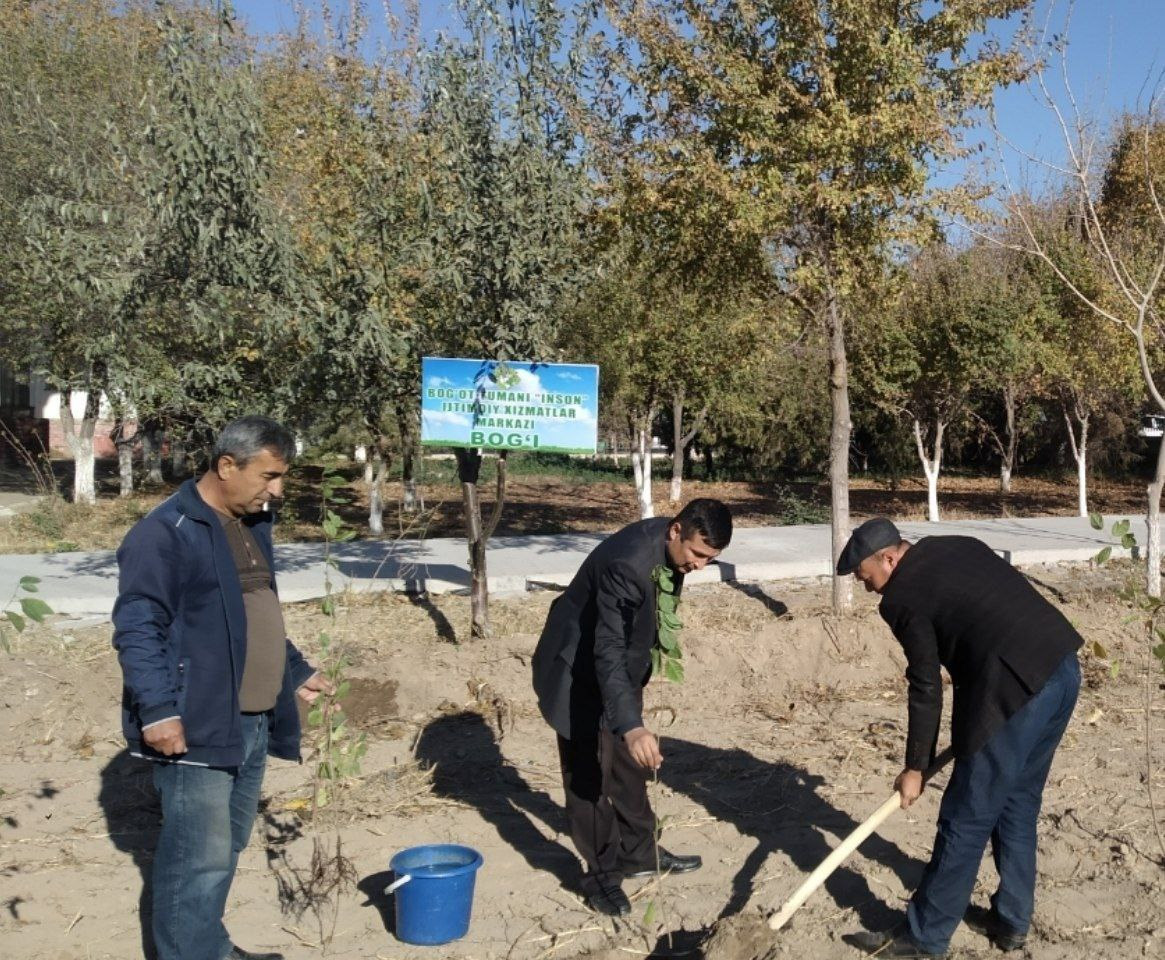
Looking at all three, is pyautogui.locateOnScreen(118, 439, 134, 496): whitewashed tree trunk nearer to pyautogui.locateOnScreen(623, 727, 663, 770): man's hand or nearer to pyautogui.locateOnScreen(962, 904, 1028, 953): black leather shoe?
pyautogui.locateOnScreen(623, 727, 663, 770): man's hand

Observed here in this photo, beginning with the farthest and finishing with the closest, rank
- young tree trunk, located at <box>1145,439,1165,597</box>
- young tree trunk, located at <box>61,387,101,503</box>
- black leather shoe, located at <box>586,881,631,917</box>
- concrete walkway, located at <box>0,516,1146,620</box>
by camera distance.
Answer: young tree trunk, located at <box>61,387,101,503</box>, young tree trunk, located at <box>1145,439,1165,597</box>, concrete walkway, located at <box>0,516,1146,620</box>, black leather shoe, located at <box>586,881,631,917</box>

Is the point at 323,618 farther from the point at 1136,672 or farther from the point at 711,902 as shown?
the point at 1136,672

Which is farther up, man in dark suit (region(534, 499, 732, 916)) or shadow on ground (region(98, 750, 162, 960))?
man in dark suit (region(534, 499, 732, 916))

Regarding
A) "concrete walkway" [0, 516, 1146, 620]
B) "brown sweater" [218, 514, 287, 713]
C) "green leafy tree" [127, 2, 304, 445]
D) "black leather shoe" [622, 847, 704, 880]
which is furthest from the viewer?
"concrete walkway" [0, 516, 1146, 620]

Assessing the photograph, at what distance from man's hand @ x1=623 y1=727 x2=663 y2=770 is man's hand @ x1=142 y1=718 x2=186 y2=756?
152 centimetres

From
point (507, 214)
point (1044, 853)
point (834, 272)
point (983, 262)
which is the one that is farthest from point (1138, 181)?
point (1044, 853)

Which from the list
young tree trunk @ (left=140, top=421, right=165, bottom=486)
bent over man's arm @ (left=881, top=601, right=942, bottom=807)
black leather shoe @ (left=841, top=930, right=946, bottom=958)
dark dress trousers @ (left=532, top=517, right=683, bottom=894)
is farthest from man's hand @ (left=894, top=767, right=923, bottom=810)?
young tree trunk @ (left=140, top=421, right=165, bottom=486)

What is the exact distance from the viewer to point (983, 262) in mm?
20562

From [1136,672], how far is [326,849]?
6561 mm

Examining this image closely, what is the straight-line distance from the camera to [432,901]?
421 centimetres

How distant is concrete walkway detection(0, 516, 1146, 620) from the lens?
389 inches

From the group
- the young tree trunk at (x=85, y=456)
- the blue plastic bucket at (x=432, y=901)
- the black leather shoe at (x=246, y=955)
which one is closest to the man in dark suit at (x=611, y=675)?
the blue plastic bucket at (x=432, y=901)

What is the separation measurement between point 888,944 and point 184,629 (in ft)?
8.72

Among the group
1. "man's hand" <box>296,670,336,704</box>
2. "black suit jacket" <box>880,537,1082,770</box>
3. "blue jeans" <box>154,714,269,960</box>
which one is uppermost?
"black suit jacket" <box>880,537,1082,770</box>
